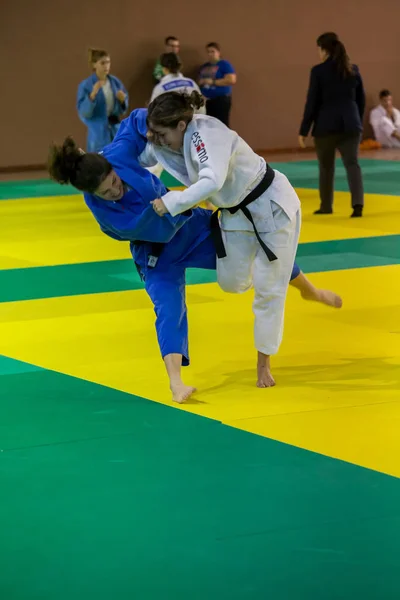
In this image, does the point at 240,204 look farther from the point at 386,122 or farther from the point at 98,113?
the point at 386,122

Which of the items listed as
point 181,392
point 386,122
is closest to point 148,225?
point 181,392

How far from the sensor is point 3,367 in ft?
17.6

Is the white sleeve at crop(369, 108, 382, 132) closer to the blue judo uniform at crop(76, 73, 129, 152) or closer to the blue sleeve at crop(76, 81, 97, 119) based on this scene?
the blue judo uniform at crop(76, 73, 129, 152)

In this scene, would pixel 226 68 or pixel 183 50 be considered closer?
pixel 226 68

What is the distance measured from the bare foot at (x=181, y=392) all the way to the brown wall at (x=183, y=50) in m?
12.9

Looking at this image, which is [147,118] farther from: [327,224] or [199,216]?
[327,224]

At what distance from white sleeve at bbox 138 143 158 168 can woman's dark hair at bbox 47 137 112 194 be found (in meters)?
0.26

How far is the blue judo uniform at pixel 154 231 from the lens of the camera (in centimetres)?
462

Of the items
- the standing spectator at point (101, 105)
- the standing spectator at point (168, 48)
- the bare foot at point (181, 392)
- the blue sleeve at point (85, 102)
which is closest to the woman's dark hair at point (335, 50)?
the standing spectator at point (101, 105)

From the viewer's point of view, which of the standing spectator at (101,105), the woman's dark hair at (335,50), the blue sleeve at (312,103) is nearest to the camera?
the woman's dark hair at (335,50)

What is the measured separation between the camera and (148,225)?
4.62 meters

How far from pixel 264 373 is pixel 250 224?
706 mm

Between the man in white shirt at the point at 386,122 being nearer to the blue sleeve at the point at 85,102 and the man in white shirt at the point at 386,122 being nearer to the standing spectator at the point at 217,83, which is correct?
the standing spectator at the point at 217,83

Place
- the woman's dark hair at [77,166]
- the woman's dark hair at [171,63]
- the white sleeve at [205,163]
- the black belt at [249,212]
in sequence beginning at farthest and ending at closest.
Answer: the woman's dark hair at [171,63] < the black belt at [249,212] < the woman's dark hair at [77,166] < the white sleeve at [205,163]
